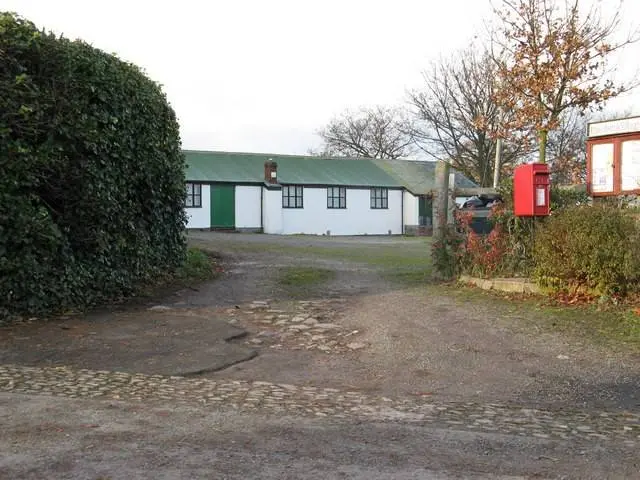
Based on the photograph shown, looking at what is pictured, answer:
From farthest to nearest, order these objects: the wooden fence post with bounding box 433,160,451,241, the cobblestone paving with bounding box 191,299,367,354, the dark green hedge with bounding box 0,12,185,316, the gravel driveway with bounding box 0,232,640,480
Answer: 1. the wooden fence post with bounding box 433,160,451,241
2. the dark green hedge with bounding box 0,12,185,316
3. the cobblestone paving with bounding box 191,299,367,354
4. the gravel driveway with bounding box 0,232,640,480

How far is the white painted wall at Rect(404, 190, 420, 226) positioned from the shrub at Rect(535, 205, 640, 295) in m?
33.2

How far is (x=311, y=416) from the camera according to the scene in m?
5.37

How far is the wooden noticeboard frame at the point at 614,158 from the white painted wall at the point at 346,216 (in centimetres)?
2802

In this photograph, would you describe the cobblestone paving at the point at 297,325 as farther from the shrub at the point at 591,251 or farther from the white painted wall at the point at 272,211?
the white painted wall at the point at 272,211

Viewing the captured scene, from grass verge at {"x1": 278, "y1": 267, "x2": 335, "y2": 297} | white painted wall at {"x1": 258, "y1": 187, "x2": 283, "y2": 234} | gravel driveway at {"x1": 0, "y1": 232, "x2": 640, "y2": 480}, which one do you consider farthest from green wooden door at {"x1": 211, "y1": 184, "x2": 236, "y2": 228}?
gravel driveway at {"x1": 0, "y1": 232, "x2": 640, "y2": 480}

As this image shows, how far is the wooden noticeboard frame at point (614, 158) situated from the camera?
37.8 feet

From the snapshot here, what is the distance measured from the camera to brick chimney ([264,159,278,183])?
127ft

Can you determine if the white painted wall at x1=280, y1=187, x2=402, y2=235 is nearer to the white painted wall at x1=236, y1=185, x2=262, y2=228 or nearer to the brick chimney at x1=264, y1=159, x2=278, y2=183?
the brick chimney at x1=264, y1=159, x2=278, y2=183

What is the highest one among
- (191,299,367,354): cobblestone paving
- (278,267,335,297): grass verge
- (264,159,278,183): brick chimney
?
(264,159,278,183): brick chimney

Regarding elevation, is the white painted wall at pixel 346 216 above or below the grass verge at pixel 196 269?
above

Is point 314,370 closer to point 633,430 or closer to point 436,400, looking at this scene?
point 436,400

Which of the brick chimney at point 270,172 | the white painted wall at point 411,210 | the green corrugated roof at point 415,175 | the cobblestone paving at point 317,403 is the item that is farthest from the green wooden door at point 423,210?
the cobblestone paving at point 317,403

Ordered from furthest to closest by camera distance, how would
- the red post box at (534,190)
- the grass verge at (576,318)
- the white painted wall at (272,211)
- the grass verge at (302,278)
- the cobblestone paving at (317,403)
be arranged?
the white painted wall at (272,211) < the grass verge at (302,278) < the red post box at (534,190) < the grass verge at (576,318) < the cobblestone paving at (317,403)

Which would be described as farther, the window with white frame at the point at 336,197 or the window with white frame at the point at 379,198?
the window with white frame at the point at 379,198
